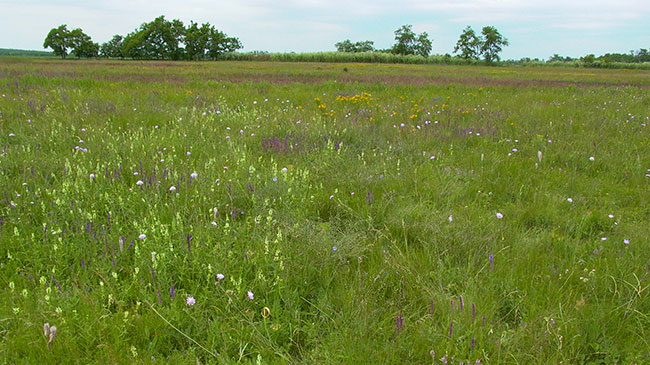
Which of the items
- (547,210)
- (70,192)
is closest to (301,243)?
(70,192)

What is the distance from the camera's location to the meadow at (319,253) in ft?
6.45

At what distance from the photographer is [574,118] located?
8.46 metres

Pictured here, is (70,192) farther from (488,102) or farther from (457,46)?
(457,46)

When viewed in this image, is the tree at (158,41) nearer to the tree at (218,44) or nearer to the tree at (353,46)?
the tree at (218,44)

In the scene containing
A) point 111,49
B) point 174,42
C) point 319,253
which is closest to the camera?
point 319,253

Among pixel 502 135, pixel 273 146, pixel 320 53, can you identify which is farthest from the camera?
pixel 320 53

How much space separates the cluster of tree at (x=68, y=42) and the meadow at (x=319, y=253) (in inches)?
4046

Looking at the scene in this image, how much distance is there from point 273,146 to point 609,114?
8299mm

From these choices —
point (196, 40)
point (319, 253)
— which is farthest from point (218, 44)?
point (319, 253)

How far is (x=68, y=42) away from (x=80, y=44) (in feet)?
8.15

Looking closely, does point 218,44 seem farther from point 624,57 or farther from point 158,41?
point 624,57

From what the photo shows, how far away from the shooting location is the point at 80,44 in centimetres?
8694

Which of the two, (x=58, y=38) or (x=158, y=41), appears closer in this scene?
(x=158, y=41)

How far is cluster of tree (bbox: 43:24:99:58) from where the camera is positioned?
85.2m
